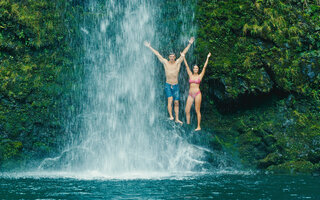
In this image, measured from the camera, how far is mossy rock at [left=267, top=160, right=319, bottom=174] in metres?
11.3

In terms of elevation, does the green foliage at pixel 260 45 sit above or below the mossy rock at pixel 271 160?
above

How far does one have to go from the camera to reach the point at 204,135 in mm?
12797

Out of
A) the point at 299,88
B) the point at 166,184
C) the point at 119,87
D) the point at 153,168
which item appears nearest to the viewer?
the point at 166,184

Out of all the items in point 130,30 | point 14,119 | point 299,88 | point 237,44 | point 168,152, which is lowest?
point 168,152

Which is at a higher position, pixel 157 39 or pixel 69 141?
pixel 157 39

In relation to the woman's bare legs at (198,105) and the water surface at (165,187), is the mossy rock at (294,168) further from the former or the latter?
the woman's bare legs at (198,105)

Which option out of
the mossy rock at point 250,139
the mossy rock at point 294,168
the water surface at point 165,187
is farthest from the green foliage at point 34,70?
the mossy rock at point 294,168

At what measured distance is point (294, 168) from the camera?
11445 millimetres

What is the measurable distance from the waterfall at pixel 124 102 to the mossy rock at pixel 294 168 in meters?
2.34

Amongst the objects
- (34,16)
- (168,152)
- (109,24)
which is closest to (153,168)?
(168,152)

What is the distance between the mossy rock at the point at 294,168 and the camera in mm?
11344

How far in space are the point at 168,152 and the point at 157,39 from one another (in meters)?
4.40

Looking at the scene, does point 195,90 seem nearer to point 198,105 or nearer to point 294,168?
point 198,105

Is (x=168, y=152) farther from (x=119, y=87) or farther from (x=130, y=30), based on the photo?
(x=130, y=30)
